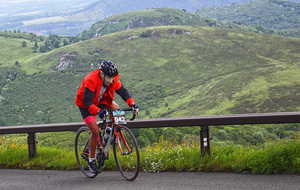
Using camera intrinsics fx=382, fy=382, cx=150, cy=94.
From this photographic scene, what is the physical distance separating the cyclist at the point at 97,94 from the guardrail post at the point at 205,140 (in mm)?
1200

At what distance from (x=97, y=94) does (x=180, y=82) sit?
16420 centimetres

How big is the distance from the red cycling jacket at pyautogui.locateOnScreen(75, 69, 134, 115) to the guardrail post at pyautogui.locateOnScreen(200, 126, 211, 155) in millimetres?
1264

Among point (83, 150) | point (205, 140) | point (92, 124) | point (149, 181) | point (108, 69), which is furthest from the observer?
point (83, 150)

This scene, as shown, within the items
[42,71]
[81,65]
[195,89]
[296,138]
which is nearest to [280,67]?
[195,89]

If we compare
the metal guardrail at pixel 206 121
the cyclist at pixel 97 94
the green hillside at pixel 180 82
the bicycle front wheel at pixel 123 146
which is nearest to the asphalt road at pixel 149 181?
the bicycle front wheel at pixel 123 146

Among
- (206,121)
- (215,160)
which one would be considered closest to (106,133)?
(206,121)

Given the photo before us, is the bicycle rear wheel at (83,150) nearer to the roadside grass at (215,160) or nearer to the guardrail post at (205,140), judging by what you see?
the roadside grass at (215,160)

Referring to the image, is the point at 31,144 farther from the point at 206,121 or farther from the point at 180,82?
the point at 180,82

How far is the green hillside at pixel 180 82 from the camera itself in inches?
5379

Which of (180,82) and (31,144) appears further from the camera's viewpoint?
(180,82)

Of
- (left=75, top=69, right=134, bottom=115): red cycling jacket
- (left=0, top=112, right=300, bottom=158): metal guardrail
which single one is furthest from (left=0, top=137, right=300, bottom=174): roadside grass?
(left=75, top=69, right=134, bottom=115): red cycling jacket

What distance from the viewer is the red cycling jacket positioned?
5.21 metres

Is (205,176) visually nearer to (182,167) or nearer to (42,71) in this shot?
(182,167)

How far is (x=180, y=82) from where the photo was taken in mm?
168875
